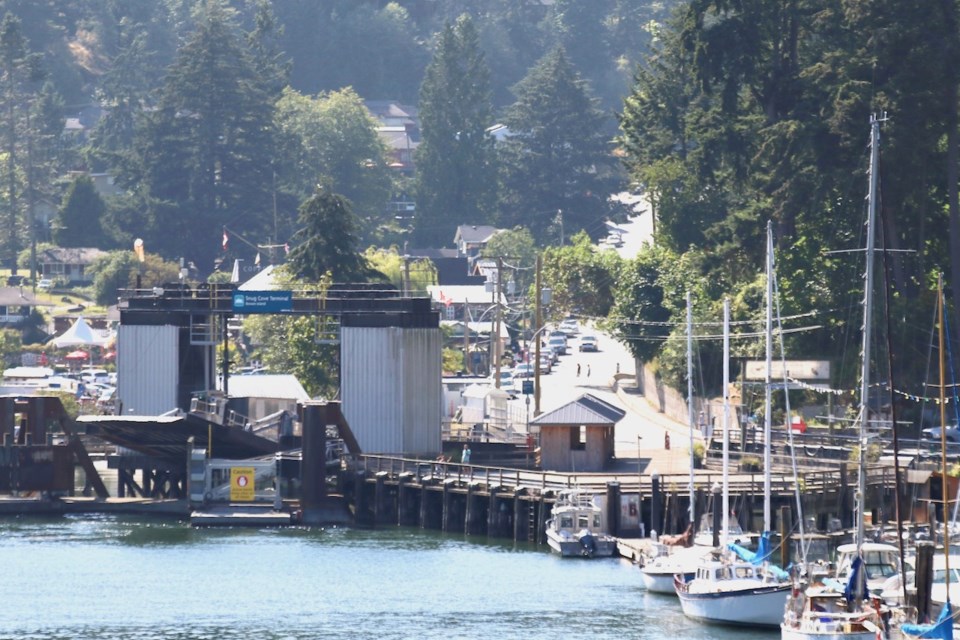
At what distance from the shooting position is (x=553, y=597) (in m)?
67.6

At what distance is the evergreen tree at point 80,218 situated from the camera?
190 meters

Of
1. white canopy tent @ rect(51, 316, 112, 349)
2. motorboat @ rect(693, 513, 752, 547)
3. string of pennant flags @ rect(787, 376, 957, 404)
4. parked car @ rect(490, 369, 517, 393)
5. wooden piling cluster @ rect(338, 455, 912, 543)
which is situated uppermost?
white canopy tent @ rect(51, 316, 112, 349)

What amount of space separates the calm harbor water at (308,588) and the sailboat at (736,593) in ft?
1.42

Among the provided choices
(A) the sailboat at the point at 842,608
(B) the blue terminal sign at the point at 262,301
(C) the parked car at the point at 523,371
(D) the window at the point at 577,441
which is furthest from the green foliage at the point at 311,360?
(A) the sailboat at the point at 842,608

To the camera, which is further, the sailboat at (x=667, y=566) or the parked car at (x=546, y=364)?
the parked car at (x=546, y=364)

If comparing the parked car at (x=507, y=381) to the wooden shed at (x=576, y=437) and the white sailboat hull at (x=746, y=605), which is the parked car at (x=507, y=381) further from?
the white sailboat hull at (x=746, y=605)

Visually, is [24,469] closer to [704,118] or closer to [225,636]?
[225,636]

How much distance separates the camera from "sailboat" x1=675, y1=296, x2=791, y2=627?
2413 inches

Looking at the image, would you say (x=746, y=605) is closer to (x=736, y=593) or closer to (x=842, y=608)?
(x=736, y=593)

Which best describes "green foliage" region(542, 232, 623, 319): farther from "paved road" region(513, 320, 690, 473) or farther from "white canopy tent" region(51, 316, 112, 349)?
"white canopy tent" region(51, 316, 112, 349)

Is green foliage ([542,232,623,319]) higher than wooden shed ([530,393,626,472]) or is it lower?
higher

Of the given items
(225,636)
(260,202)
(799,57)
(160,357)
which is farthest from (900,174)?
(260,202)

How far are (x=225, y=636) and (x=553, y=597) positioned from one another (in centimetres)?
939

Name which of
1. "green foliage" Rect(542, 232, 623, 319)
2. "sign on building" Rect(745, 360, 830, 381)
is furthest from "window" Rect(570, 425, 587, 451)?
"green foliage" Rect(542, 232, 623, 319)
